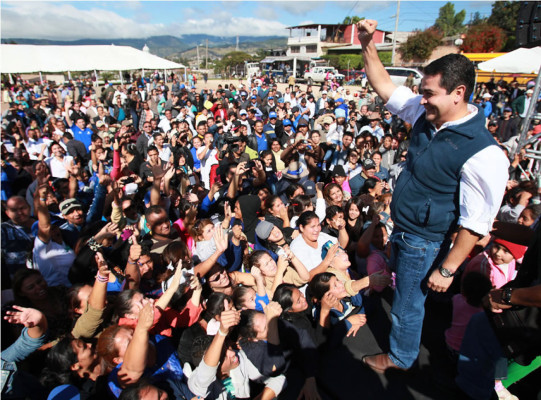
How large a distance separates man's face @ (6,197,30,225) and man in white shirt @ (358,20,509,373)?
155 inches

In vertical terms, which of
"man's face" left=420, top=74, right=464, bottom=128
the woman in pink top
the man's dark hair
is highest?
the man's dark hair

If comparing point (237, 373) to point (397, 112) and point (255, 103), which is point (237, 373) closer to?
point (397, 112)

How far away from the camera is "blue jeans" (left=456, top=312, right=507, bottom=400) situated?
201cm

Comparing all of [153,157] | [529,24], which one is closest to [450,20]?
[529,24]

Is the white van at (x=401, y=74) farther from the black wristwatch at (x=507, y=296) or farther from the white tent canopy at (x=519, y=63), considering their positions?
the black wristwatch at (x=507, y=296)

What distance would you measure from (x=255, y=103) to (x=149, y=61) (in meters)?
8.91

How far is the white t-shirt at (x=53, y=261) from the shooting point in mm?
3264

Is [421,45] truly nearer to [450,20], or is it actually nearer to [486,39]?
[486,39]

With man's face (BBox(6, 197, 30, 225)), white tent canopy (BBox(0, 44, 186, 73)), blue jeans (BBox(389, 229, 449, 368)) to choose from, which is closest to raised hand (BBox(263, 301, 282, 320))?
blue jeans (BBox(389, 229, 449, 368))

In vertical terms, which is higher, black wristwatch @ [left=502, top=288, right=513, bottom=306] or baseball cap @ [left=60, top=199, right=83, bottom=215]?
black wristwatch @ [left=502, top=288, right=513, bottom=306]

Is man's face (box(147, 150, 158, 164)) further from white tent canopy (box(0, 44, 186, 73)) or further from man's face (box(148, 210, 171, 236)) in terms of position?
white tent canopy (box(0, 44, 186, 73))

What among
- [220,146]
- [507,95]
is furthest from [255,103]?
[507,95]

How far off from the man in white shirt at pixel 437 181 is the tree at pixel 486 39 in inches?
1702

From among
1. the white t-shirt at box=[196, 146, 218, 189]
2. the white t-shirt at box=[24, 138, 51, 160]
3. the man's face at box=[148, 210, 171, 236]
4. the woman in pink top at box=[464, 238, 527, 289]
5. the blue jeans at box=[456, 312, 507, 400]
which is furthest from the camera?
the white t-shirt at box=[24, 138, 51, 160]
